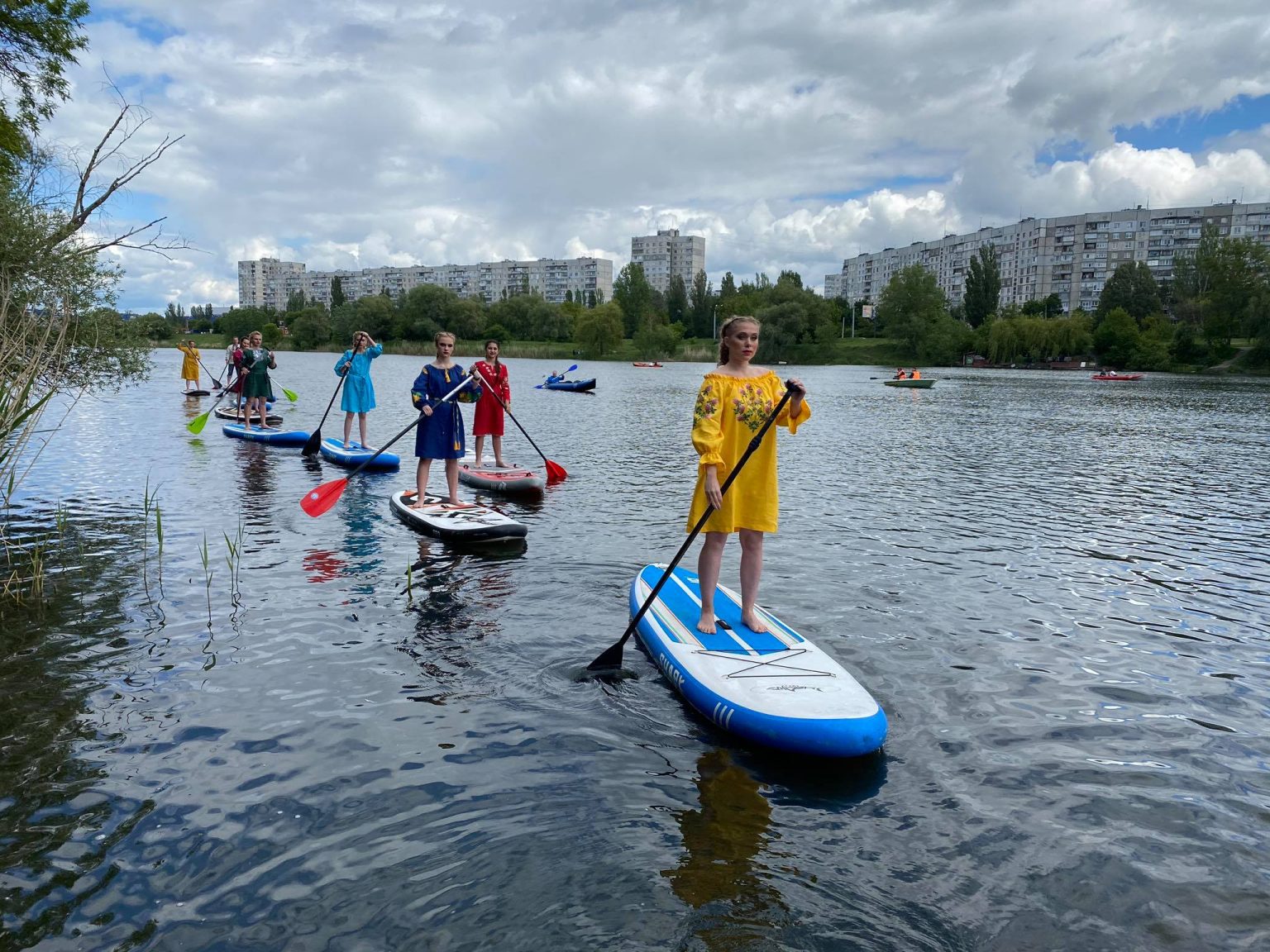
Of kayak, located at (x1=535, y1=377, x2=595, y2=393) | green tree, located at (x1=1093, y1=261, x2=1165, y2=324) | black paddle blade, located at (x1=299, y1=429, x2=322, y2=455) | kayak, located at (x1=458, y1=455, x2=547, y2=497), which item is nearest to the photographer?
kayak, located at (x1=458, y1=455, x2=547, y2=497)

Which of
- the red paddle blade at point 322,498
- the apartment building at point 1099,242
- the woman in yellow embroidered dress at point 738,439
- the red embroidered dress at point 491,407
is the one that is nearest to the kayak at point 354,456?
the red embroidered dress at point 491,407

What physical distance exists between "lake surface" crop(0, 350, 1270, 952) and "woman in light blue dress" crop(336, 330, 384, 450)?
16.4 ft

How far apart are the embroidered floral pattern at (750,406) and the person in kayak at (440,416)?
208 inches

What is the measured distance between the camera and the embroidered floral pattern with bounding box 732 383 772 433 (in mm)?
6055

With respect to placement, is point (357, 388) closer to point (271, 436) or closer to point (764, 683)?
point (271, 436)

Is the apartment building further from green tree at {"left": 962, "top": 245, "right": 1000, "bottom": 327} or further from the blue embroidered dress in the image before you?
the blue embroidered dress

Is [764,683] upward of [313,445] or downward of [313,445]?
downward

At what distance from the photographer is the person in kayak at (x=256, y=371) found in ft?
64.0

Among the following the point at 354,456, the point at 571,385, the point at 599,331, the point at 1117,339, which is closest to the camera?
the point at 354,456

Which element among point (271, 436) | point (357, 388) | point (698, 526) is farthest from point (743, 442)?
point (271, 436)

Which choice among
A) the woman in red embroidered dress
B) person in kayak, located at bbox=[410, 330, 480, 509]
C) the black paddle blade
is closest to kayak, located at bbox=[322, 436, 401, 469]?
the black paddle blade

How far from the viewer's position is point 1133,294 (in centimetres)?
10694

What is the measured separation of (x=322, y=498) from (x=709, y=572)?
6.39 meters

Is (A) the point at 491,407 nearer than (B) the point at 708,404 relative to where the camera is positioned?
No
